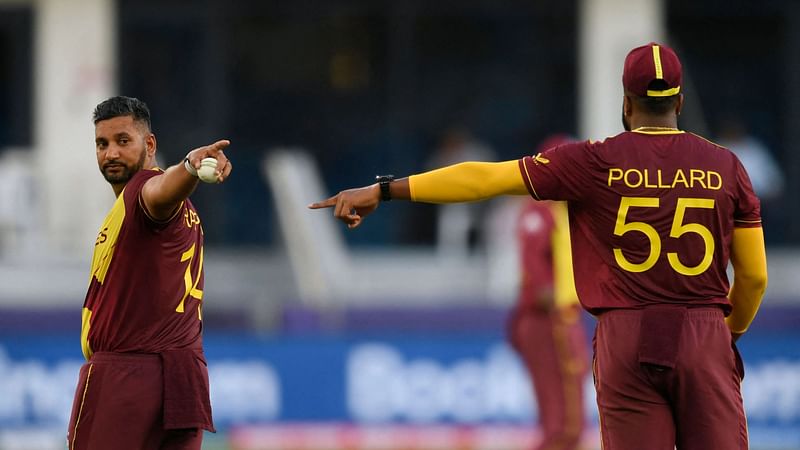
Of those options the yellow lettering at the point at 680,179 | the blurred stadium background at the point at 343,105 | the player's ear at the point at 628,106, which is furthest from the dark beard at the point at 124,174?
the blurred stadium background at the point at 343,105

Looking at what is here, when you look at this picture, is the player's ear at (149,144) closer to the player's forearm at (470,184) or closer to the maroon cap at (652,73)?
the player's forearm at (470,184)

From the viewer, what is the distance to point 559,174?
678 centimetres

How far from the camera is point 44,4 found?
2094cm

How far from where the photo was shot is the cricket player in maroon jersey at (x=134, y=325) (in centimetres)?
671

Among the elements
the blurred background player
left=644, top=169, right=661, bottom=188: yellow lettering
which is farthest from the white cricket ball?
the blurred background player

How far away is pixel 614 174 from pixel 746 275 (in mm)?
745

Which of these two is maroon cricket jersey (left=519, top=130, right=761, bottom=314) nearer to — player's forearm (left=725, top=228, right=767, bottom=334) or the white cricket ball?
player's forearm (left=725, top=228, right=767, bottom=334)

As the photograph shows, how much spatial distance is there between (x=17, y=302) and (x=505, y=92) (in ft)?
25.0

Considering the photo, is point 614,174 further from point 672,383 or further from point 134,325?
point 134,325

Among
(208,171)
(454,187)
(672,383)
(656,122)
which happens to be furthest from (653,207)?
(208,171)

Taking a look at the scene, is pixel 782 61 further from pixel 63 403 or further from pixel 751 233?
pixel 751 233

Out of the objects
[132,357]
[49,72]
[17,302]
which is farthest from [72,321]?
[132,357]

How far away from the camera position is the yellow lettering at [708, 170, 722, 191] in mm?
6688

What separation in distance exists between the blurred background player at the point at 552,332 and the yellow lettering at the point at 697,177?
14.3 ft
